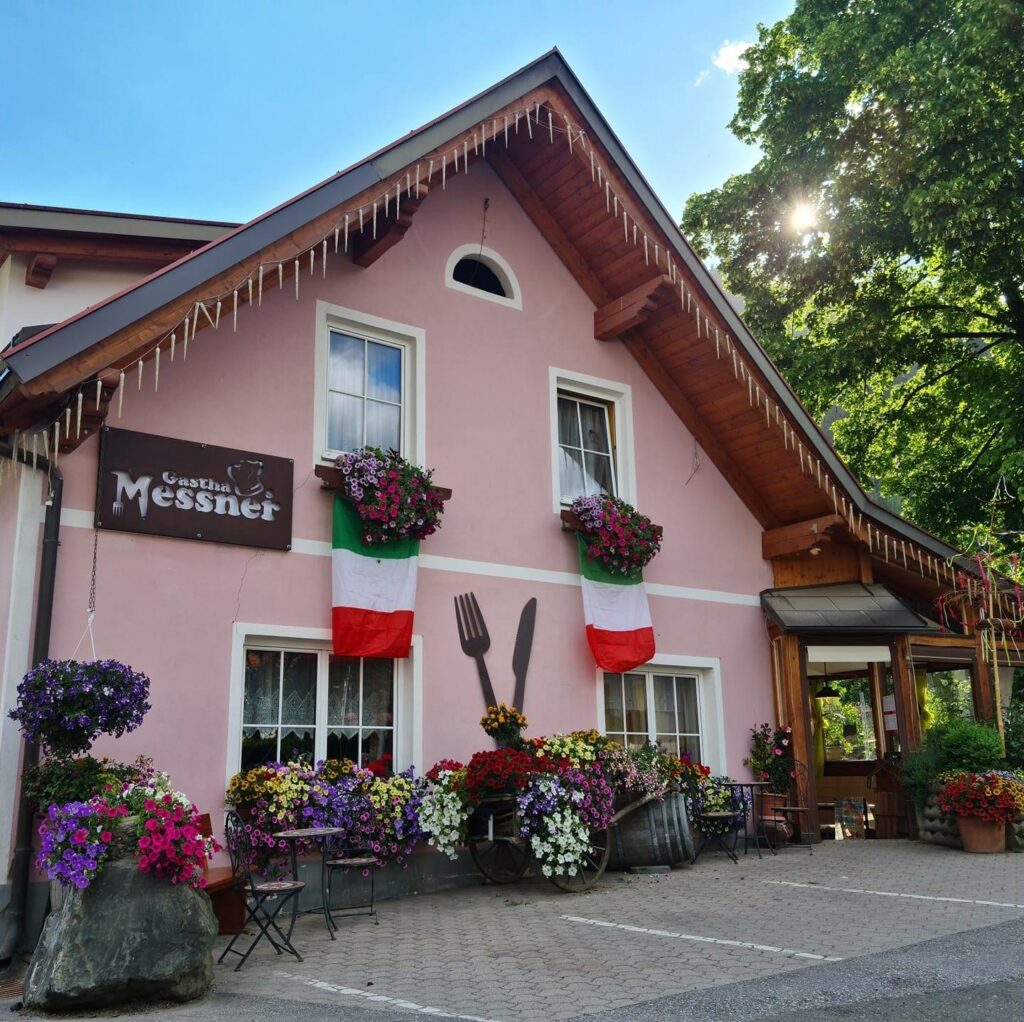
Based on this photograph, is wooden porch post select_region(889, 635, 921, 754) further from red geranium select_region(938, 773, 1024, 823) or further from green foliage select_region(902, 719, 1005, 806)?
red geranium select_region(938, 773, 1024, 823)

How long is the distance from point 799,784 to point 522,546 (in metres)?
3.92

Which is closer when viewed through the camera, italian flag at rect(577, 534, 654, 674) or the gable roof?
the gable roof

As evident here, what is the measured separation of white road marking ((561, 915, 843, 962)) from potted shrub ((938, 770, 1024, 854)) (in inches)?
191

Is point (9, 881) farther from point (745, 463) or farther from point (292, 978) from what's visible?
point (745, 463)

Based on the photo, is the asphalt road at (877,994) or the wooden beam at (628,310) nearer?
the asphalt road at (877,994)

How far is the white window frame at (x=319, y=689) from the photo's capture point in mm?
7777

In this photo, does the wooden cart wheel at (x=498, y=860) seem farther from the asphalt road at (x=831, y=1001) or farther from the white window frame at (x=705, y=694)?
the asphalt road at (x=831, y=1001)

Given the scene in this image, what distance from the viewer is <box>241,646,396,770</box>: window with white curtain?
8047 mm

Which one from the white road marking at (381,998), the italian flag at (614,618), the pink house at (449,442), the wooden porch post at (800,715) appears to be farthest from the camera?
the wooden porch post at (800,715)

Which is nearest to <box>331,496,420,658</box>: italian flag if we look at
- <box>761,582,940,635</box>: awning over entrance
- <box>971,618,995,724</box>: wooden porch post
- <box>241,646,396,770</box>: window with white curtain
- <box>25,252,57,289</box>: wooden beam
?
<box>241,646,396,770</box>: window with white curtain

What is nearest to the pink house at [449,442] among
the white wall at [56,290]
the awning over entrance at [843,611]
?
the awning over entrance at [843,611]

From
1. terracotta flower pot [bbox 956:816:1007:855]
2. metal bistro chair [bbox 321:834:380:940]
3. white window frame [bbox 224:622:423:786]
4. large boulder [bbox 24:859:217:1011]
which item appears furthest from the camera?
terracotta flower pot [bbox 956:816:1007:855]

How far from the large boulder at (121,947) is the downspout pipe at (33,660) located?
51.0 inches

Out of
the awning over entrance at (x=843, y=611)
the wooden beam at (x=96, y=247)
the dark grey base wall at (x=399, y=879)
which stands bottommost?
the dark grey base wall at (x=399, y=879)
